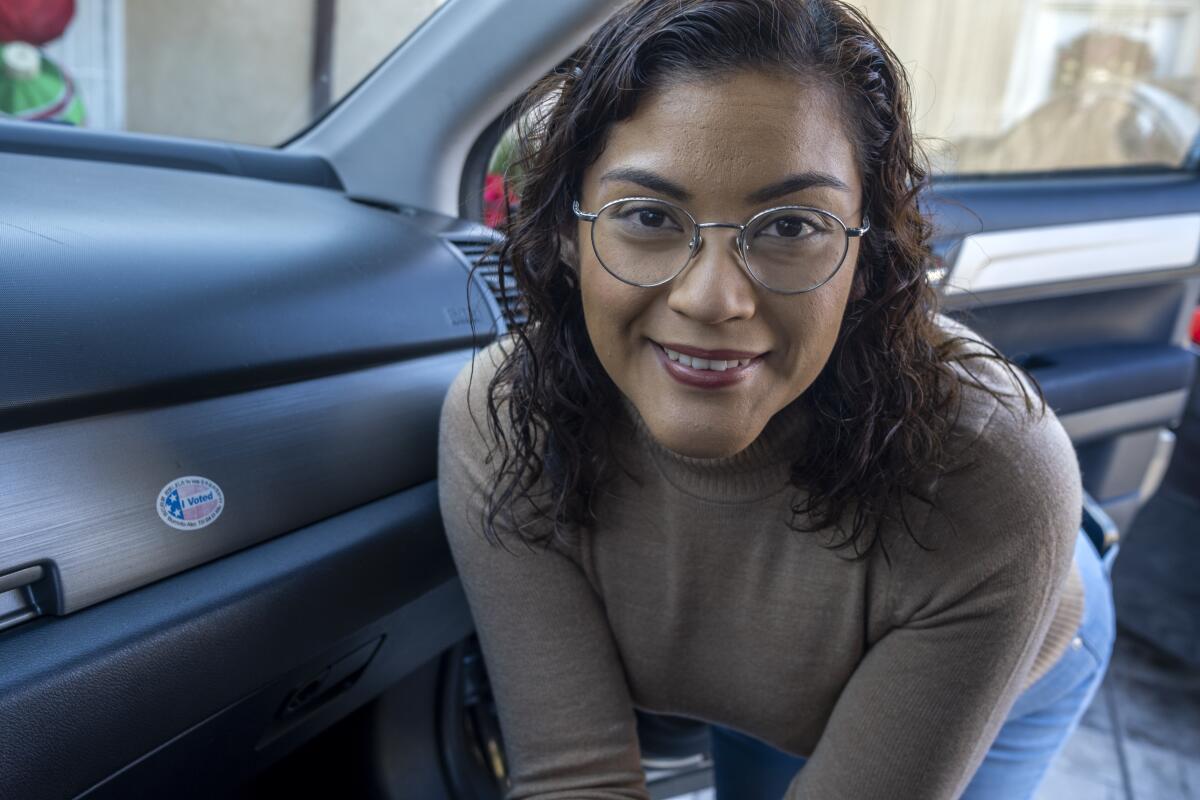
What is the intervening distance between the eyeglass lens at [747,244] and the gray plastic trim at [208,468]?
1.46 ft

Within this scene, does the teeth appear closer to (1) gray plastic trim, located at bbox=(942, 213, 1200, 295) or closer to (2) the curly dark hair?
(2) the curly dark hair

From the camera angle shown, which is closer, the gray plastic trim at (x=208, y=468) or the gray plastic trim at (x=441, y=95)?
the gray plastic trim at (x=208, y=468)

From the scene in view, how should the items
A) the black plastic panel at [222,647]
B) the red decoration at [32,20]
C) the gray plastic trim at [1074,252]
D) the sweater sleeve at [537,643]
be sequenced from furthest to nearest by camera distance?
the gray plastic trim at [1074,252]
the red decoration at [32,20]
the sweater sleeve at [537,643]
the black plastic panel at [222,647]

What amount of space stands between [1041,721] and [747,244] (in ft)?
3.27

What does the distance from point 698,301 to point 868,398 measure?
271 mm

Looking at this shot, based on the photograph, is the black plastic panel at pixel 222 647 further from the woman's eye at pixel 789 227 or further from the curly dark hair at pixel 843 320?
the woman's eye at pixel 789 227

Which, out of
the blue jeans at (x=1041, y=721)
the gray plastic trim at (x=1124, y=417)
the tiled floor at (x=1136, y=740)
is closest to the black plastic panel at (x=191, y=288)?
the blue jeans at (x=1041, y=721)

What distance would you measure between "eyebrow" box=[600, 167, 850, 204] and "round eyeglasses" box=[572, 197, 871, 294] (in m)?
0.01

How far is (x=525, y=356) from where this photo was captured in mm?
1252

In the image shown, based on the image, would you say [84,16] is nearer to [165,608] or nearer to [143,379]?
[143,379]

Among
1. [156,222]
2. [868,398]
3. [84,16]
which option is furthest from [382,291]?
[84,16]

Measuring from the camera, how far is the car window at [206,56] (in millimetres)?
1834

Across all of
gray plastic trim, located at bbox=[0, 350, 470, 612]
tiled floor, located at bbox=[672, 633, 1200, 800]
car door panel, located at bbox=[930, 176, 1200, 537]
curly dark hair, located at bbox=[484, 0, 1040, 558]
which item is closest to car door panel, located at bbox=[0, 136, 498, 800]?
gray plastic trim, located at bbox=[0, 350, 470, 612]

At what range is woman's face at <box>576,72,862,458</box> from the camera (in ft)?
3.26
